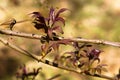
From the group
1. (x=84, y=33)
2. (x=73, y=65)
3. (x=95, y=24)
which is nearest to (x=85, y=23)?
(x=95, y=24)

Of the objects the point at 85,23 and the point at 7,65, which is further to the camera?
the point at 85,23

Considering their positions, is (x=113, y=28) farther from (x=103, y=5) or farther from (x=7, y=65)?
(x=7, y=65)

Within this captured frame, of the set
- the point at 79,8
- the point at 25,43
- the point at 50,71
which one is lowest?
the point at 50,71

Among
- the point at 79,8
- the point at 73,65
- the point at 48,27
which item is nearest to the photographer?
the point at 48,27

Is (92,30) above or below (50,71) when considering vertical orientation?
above

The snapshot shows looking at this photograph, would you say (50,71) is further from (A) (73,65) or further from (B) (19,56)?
(A) (73,65)

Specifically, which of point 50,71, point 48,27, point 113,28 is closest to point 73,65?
point 48,27

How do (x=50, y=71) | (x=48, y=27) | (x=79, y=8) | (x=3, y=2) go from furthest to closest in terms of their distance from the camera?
(x=79, y=8), (x=3, y=2), (x=50, y=71), (x=48, y=27)
